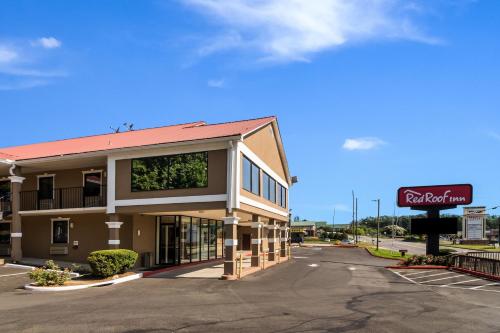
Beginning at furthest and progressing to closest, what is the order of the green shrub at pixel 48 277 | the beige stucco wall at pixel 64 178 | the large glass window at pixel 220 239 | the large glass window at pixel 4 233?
1. the large glass window at pixel 220 239
2. the large glass window at pixel 4 233
3. the beige stucco wall at pixel 64 178
4. the green shrub at pixel 48 277

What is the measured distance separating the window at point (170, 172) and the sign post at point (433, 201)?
624 inches

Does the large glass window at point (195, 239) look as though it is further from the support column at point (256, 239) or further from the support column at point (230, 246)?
the support column at point (230, 246)

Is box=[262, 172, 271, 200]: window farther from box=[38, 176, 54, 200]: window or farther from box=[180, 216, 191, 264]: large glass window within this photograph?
box=[38, 176, 54, 200]: window

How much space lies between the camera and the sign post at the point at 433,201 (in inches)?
1191

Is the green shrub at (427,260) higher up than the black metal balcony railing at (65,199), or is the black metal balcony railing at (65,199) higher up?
the black metal balcony railing at (65,199)

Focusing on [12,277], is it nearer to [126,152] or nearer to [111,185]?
[111,185]

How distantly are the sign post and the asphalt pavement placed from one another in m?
11.7

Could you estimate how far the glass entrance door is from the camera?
27.0 m

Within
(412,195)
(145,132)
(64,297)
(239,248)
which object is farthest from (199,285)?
(239,248)

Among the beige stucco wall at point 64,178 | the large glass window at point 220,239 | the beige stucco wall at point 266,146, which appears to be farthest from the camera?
the large glass window at point 220,239

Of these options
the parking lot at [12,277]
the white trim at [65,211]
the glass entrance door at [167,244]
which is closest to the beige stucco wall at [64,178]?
the white trim at [65,211]

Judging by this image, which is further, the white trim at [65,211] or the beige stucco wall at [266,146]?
the beige stucco wall at [266,146]

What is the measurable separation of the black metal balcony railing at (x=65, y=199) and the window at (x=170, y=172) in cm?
349

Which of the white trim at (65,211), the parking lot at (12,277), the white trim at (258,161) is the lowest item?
the parking lot at (12,277)
